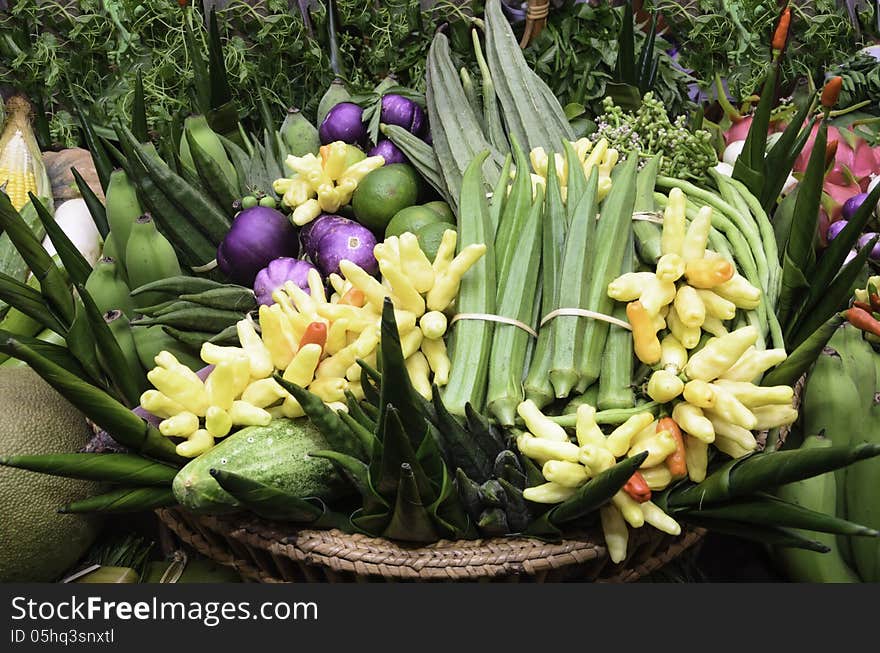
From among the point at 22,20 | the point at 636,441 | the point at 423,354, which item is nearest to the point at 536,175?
the point at 423,354

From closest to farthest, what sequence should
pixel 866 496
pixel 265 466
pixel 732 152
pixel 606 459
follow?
pixel 606 459 → pixel 265 466 → pixel 866 496 → pixel 732 152

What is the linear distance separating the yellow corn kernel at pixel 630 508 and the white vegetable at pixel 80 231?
1.59 m

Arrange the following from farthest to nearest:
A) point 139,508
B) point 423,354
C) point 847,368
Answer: point 847,368, point 423,354, point 139,508

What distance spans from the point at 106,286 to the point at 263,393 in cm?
60

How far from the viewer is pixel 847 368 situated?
69.0 inches

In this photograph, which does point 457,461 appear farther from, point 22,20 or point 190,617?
point 22,20

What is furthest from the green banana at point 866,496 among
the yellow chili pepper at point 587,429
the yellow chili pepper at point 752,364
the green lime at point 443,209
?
the green lime at point 443,209

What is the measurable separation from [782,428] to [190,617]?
112 cm

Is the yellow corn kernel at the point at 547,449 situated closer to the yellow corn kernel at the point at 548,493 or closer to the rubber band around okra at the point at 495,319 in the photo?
the yellow corn kernel at the point at 548,493

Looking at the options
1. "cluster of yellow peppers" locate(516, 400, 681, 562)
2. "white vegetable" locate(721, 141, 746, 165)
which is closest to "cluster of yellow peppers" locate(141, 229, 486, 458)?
"cluster of yellow peppers" locate(516, 400, 681, 562)

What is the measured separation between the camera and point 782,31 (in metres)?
2.48

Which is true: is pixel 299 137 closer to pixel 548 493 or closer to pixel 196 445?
pixel 196 445

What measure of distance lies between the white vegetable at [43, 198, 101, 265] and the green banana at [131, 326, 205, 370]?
573 millimetres

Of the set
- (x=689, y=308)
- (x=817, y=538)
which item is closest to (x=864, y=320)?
(x=817, y=538)
